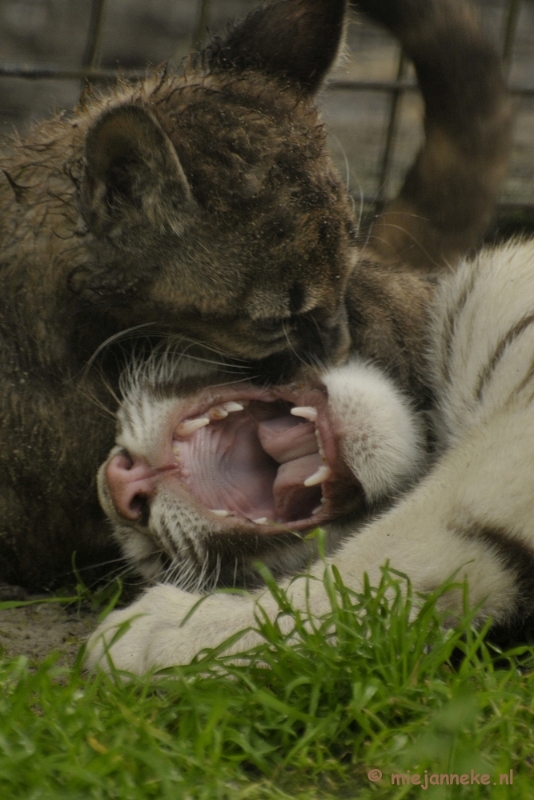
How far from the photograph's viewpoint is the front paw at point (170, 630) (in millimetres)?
2311

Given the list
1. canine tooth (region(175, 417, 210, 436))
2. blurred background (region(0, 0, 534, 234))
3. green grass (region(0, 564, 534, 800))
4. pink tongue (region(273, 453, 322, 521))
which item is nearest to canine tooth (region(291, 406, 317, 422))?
pink tongue (region(273, 453, 322, 521))

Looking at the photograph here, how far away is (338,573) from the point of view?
223 cm

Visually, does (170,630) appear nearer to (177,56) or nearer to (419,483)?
(419,483)

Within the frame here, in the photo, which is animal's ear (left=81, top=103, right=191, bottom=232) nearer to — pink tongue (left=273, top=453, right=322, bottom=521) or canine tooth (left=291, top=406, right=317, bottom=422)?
canine tooth (left=291, top=406, right=317, bottom=422)

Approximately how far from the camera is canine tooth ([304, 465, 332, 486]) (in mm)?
2764

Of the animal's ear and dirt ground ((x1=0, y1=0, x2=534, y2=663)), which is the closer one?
the animal's ear

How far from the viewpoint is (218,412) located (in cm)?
295

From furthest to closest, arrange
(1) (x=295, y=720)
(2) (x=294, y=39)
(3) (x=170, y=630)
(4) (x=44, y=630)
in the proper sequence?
(2) (x=294, y=39)
(4) (x=44, y=630)
(3) (x=170, y=630)
(1) (x=295, y=720)

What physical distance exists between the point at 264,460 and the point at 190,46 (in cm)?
340

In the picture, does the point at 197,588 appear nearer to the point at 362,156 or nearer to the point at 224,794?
the point at 224,794

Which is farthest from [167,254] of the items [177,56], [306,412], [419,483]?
[177,56]

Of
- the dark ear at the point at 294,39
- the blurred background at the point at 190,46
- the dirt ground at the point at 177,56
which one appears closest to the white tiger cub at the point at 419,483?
the dark ear at the point at 294,39

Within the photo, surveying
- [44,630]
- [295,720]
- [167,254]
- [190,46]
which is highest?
[190,46]

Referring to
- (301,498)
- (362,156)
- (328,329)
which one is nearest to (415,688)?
(301,498)
